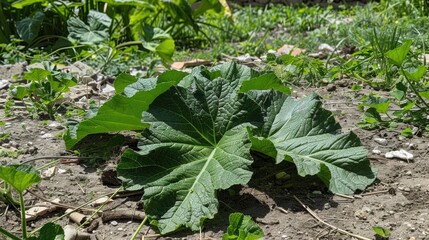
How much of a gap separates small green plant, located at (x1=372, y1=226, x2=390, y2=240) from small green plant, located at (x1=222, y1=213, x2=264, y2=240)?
42 cm

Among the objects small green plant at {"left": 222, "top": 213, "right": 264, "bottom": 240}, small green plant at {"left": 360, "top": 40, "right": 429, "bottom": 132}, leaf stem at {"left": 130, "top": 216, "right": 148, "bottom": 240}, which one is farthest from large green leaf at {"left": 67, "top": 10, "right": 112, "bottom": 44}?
small green plant at {"left": 222, "top": 213, "right": 264, "bottom": 240}

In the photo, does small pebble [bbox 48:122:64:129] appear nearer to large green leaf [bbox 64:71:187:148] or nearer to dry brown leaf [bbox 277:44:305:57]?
large green leaf [bbox 64:71:187:148]

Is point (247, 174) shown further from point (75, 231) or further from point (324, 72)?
point (324, 72)

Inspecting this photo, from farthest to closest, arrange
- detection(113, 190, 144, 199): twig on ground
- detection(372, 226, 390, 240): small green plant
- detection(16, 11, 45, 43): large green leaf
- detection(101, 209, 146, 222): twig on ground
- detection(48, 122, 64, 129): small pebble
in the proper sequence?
detection(16, 11, 45, 43): large green leaf → detection(48, 122, 64, 129): small pebble → detection(113, 190, 144, 199): twig on ground → detection(101, 209, 146, 222): twig on ground → detection(372, 226, 390, 240): small green plant

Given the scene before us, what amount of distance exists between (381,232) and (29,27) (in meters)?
3.89

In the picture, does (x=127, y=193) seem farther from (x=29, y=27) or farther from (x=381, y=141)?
(x=29, y=27)

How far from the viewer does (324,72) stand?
420 cm

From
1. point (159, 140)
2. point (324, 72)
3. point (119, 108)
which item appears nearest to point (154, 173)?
point (159, 140)

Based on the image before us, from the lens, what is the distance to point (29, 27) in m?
5.59

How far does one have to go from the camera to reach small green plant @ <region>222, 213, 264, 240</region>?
2.29 meters

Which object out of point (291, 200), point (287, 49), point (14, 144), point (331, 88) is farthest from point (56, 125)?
point (287, 49)

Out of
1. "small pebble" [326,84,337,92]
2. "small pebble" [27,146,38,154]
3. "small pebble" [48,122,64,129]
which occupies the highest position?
"small pebble" [27,146,38,154]

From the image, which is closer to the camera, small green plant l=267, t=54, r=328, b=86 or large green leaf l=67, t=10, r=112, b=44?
small green plant l=267, t=54, r=328, b=86

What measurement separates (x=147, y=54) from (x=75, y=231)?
2.81 metres
